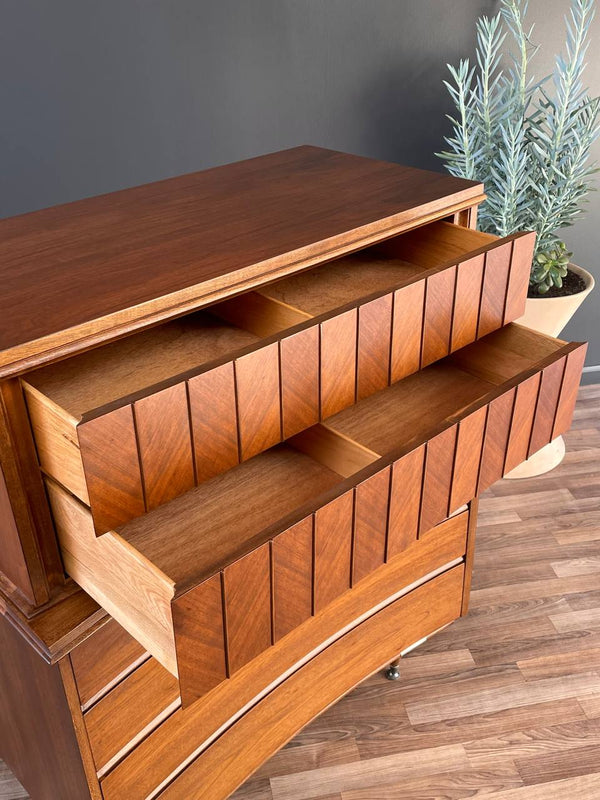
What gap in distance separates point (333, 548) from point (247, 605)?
5.0 inches

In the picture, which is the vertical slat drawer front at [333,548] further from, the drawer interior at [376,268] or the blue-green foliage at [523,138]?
the blue-green foliage at [523,138]

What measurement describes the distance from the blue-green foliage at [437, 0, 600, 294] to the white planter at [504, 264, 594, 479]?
4 centimetres

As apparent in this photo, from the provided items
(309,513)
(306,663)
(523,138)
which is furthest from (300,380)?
(523,138)

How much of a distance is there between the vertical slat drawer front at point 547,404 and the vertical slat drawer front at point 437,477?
0.65ft

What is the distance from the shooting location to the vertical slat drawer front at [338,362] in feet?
2.93

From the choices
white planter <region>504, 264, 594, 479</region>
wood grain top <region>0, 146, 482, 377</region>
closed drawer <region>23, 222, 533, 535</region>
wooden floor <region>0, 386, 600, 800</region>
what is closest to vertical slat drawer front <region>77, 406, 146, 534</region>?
closed drawer <region>23, 222, 533, 535</region>

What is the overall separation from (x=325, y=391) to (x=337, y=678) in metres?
0.65

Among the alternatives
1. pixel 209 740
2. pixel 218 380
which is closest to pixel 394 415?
pixel 218 380

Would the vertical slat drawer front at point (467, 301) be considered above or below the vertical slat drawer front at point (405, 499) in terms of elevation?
above

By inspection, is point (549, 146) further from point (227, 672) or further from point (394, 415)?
point (227, 672)

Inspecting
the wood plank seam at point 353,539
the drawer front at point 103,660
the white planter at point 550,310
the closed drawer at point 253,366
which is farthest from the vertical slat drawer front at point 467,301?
the white planter at point 550,310

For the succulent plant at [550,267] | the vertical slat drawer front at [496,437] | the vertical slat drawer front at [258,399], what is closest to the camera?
the vertical slat drawer front at [258,399]

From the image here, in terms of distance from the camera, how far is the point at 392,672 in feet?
5.13

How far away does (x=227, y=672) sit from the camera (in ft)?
2.65
